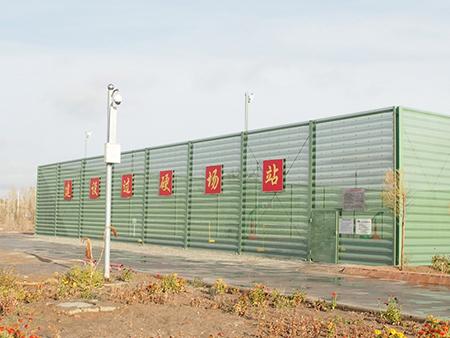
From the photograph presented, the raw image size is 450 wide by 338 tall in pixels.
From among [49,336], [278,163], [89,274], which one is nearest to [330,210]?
[278,163]

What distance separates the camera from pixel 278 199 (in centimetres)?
2627

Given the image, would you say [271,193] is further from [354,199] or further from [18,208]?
[18,208]

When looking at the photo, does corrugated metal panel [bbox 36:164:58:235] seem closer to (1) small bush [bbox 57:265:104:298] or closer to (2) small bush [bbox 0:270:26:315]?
(1) small bush [bbox 57:265:104:298]

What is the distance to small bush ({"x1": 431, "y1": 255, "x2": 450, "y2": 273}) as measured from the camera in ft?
64.0

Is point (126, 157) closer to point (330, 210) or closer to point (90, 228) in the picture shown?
point (90, 228)

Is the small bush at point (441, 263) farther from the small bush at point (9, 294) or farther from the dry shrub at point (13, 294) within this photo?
the small bush at point (9, 294)

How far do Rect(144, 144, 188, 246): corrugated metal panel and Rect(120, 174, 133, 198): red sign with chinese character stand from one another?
1.97m

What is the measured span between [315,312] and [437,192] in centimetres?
1475

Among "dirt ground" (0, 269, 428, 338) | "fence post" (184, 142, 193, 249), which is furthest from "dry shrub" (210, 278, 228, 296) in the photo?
"fence post" (184, 142, 193, 249)

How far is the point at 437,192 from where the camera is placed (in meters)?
22.4

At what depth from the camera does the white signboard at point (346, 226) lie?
22656 mm

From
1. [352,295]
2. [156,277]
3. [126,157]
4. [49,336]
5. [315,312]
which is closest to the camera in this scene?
[49,336]

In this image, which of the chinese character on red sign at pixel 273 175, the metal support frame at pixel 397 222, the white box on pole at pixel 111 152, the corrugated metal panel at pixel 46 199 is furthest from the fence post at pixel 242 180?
the corrugated metal panel at pixel 46 199

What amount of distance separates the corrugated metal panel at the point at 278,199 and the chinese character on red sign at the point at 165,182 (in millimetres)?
6827
